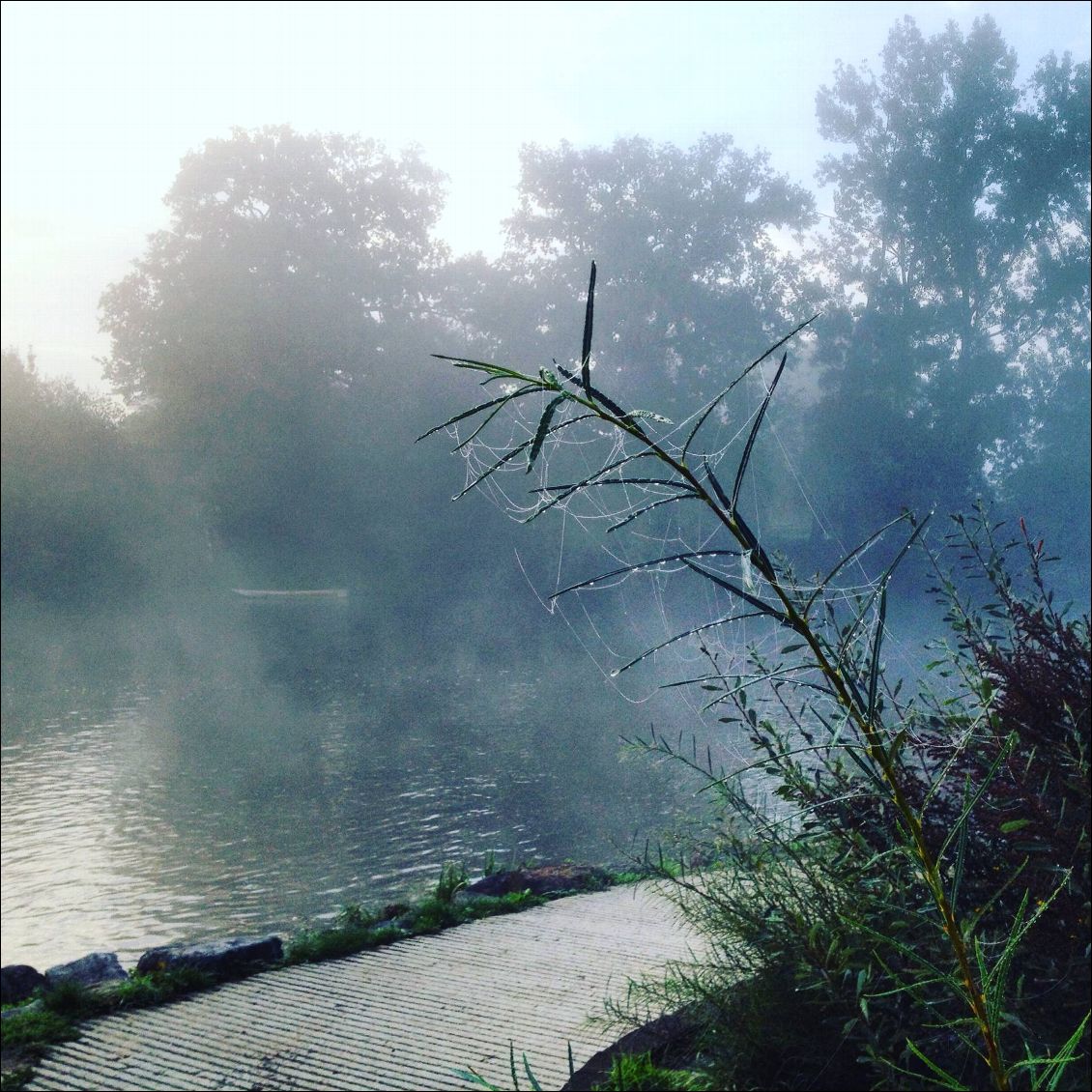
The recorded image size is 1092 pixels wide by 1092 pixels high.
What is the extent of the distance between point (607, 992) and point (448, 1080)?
2.03ft

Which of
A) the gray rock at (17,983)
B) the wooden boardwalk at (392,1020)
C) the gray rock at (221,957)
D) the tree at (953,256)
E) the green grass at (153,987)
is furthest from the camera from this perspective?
the tree at (953,256)

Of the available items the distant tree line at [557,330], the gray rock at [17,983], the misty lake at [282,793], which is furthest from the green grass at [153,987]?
the distant tree line at [557,330]

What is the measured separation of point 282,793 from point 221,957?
18.5ft

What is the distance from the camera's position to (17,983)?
4.50m

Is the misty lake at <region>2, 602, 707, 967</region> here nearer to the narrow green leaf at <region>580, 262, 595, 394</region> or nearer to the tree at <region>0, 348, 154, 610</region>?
the narrow green leaf at <region>580, 262, 595, 394</region>

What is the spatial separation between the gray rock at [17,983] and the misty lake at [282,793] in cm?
90

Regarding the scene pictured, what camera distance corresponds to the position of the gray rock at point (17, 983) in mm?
4441

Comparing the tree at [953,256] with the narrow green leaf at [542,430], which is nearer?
the narrow green leaf at [542,430]

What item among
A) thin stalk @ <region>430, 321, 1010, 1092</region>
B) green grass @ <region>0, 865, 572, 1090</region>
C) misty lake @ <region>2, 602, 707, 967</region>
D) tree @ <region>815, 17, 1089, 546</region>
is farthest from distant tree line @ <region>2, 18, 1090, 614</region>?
thin stalk @ <region>430, 321, 1010, 1092</region>

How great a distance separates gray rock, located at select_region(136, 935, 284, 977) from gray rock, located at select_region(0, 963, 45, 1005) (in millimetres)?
847

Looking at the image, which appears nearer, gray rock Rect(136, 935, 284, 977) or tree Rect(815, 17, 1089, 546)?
gray rock Rect(136, 935, 284, 977)

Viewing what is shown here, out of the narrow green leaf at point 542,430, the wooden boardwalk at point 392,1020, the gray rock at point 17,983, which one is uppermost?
the narrow green leaf at point 542,430

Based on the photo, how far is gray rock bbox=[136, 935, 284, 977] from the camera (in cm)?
375

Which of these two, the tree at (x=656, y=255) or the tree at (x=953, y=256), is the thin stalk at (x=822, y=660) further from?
the tree at (x=656, y=255)
